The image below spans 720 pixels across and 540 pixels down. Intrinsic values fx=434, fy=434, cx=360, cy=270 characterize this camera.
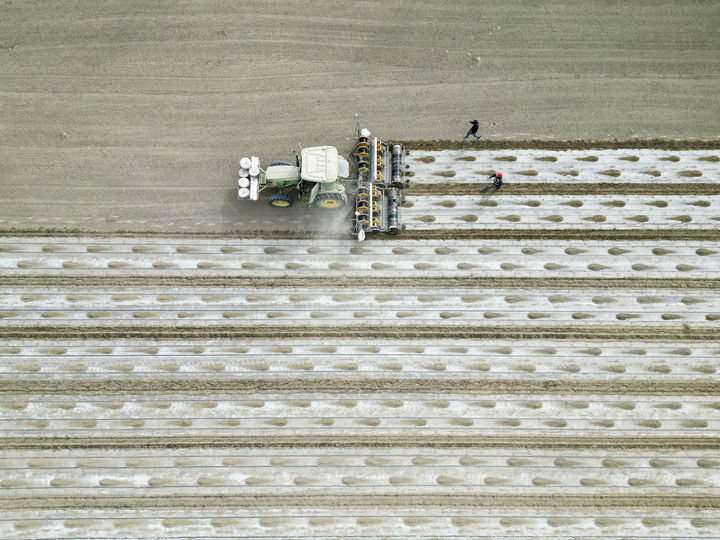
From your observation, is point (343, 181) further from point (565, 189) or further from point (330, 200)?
point (565, 189)

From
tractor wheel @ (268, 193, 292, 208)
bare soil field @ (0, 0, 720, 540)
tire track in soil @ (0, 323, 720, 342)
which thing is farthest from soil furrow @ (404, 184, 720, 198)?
tire track in soil @ (0, 323, 720, 342)

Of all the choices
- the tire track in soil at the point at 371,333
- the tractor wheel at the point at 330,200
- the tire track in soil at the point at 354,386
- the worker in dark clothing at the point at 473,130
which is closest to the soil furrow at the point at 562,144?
the worker in dark clothing at the point at 473,130

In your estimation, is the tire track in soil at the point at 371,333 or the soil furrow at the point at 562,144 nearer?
the tire track in soil at the point at 371,333

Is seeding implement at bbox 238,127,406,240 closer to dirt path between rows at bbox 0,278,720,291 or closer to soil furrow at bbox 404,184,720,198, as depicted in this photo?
soil furrow at bbox 404,184,720,198

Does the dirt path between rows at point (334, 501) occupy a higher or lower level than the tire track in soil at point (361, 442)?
lower

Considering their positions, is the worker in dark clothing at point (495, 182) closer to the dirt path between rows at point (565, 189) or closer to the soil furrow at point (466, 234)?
the dirt path between rows at point (565, 189)

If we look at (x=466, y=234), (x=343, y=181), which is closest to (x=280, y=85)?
(x=343, y=181)
